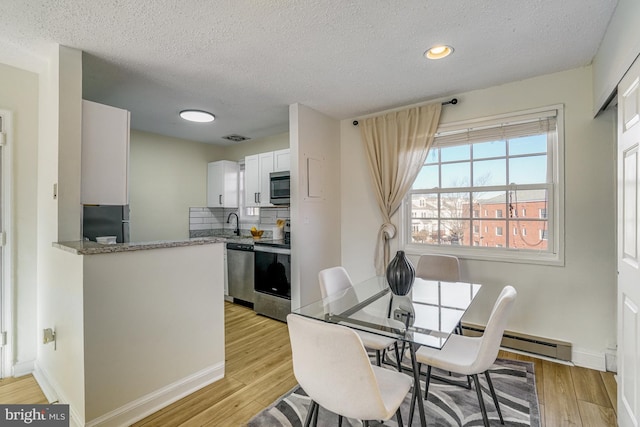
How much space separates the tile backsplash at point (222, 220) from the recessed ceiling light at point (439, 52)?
9.15 feet

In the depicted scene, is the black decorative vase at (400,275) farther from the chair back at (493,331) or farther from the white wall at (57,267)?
the white wall at (57,267)

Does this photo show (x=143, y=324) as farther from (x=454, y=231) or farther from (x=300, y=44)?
(x=454, y=231)

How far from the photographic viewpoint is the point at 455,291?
2.23 metres

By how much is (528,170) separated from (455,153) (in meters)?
0.66

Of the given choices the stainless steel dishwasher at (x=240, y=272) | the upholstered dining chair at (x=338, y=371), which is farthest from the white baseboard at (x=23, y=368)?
the upholstered dining chair at (x=338, y=371)

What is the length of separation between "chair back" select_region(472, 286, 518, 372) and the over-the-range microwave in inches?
102

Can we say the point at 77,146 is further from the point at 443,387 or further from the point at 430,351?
the point at 443,387

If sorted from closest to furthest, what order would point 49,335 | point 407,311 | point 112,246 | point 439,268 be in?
1. point 112,246
2. point 407,311
3. point 49,335
4. point 439,268

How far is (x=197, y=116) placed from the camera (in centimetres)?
352

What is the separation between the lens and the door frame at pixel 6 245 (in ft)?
7.59

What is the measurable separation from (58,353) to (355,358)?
2073 millimetres

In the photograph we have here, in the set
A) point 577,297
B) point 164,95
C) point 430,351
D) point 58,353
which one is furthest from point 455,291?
point 164,95

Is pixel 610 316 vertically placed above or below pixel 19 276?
below

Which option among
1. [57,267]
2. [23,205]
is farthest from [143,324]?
[23,205]
